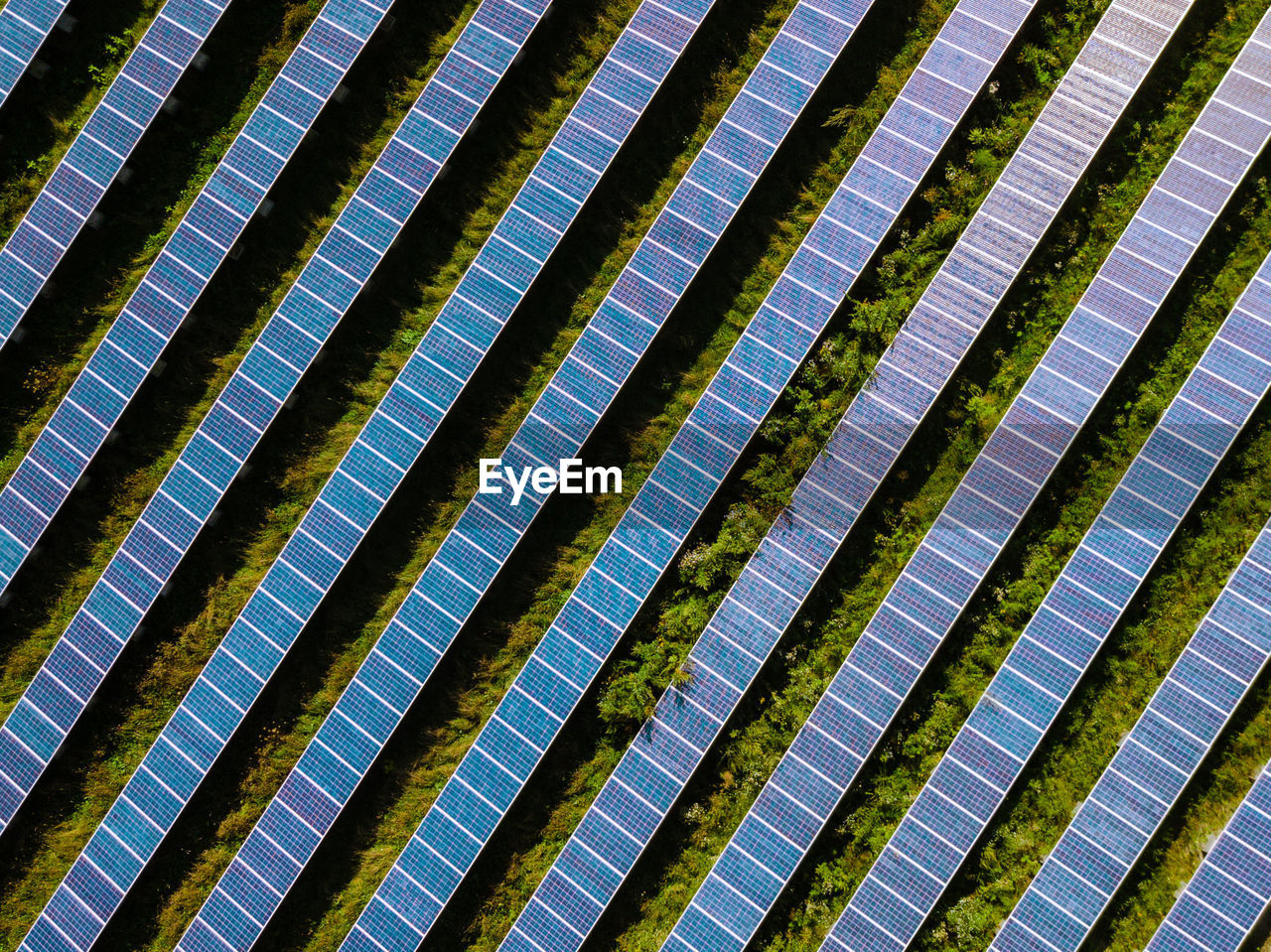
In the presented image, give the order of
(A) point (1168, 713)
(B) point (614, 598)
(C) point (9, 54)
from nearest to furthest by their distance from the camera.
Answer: (A) point (1168, 713) → (B) point (614, 598) → (C) point (9, 54)

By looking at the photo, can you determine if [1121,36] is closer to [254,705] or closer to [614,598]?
[614,598]

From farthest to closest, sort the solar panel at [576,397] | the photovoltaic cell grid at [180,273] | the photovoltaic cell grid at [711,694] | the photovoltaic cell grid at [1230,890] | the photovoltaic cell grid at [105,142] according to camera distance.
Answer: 1. the photovoltaic cell grid at [105,142]
2. the photovoltaic cell grid at [180,273]
3. the solar panel at [576,397]
4. the photovoltaic cell grid at [711,694]
5. the photovoltaic cell grid at [1230,890]

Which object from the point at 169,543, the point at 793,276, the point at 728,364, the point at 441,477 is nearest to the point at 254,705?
the point at 169,543

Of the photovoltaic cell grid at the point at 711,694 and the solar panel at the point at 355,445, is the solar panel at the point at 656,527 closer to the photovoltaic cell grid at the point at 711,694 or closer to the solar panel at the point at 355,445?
the photovoltaic cell grid at the point at 711,694

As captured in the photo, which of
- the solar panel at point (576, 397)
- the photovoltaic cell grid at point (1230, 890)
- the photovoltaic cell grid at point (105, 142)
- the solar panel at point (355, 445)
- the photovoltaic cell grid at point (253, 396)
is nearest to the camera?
the photovoltaic cell grid at point (1230, 890)

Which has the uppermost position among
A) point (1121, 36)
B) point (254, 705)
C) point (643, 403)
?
point (1121, 36)

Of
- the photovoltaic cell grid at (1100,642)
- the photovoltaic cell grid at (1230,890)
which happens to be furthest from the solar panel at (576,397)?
the photovoltaic cell grid at (1230,890)

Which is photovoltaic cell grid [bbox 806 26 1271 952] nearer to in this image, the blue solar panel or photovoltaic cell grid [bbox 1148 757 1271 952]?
the blue solar panel

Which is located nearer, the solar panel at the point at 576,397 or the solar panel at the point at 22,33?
the solar panel at the point at 576,397
